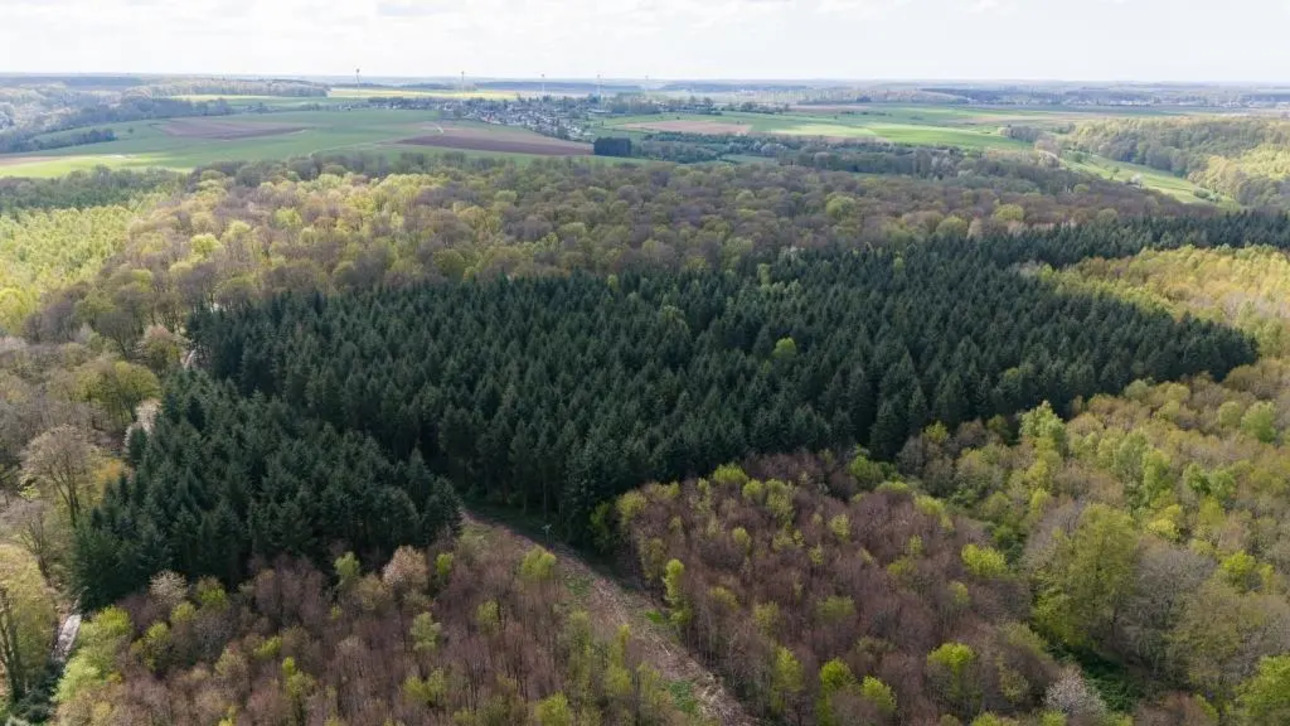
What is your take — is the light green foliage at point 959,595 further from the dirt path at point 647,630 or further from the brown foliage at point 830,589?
the dirt path at point 647,630

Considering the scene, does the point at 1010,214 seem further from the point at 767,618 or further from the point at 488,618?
the point at 488,618

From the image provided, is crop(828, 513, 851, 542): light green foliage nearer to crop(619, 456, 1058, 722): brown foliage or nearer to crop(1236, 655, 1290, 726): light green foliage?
crop(619, 456, 1058, 722): brown foliage

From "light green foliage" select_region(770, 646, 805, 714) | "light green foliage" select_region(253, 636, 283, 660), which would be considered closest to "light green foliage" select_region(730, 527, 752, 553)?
"light green foliage" select_region(770, 646, 805, 714)

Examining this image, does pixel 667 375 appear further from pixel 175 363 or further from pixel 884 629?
pixel 175 363

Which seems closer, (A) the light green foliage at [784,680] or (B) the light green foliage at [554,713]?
(B) the light green foliage at [554,713]

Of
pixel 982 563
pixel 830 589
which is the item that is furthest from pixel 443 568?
pixel 982 563

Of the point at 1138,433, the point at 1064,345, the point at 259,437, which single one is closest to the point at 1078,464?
the point at 1138,433

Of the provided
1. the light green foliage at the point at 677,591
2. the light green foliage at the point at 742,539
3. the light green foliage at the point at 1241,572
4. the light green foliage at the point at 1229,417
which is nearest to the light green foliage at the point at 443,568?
the light green foliage at the point at 677,591
